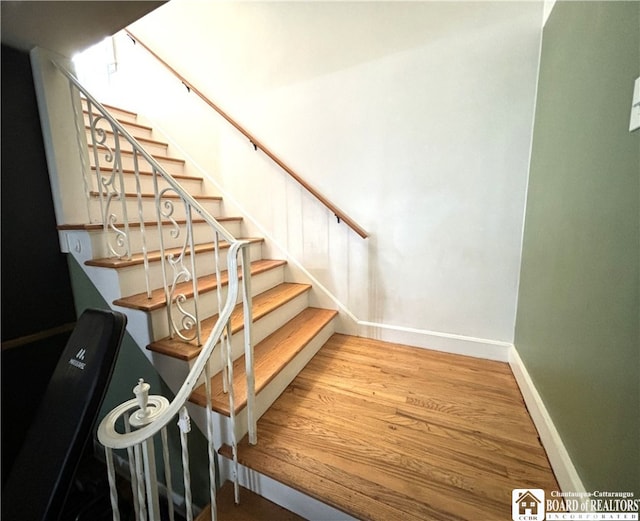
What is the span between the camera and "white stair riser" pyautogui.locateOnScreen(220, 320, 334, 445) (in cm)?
132

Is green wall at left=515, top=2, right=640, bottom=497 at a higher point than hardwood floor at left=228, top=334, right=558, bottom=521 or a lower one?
higher

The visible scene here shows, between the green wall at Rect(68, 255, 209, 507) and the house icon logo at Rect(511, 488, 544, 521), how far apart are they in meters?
1.39

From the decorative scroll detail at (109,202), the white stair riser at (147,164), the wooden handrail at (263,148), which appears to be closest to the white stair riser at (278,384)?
the wooden handrail at (263,148)

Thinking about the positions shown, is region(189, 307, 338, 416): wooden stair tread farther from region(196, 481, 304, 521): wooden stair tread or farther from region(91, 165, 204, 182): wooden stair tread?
region(91, 165, 204, 182): wooden stair tread

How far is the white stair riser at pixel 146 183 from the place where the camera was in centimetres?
206

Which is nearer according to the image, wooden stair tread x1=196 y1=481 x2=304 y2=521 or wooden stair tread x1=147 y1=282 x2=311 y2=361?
wooden stair tread x1=196 y1=481 x2=304 y2=521

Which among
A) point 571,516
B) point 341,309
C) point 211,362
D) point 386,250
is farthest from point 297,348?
point 571,516

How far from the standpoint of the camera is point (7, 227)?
1.53 metres

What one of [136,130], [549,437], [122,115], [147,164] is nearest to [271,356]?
[549,437]

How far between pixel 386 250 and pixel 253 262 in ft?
3.96

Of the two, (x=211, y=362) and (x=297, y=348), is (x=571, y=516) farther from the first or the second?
(x=211, y=362)

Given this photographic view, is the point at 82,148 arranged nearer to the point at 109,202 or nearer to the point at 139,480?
the point at 109,202

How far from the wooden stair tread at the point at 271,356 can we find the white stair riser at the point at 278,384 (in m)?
0.07

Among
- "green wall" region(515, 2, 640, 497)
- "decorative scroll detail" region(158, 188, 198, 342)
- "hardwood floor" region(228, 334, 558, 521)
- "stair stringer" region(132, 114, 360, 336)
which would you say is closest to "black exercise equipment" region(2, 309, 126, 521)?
"decorative scroll detail" region(158, 188, 198, 342)
